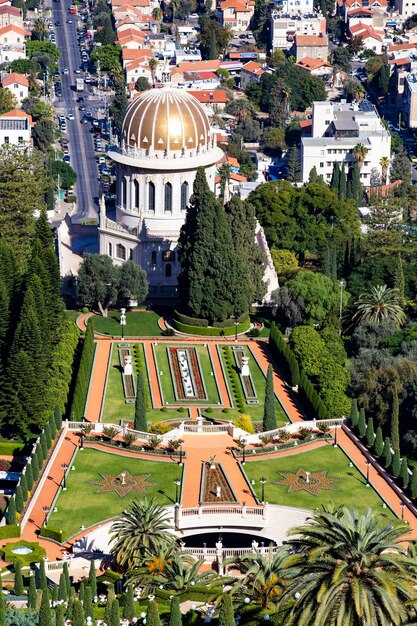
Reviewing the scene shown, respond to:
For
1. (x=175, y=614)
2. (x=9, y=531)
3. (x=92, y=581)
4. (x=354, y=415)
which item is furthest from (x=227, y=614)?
(x=354, y=415)

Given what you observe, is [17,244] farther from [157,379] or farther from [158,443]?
[158,443]

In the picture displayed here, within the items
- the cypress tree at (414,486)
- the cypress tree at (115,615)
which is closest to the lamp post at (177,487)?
the cypress tree at (414,486)

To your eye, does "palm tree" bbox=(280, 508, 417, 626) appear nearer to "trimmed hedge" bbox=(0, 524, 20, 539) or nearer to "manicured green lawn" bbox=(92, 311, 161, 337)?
"trimmed hedge" bbox=(0, 524, 20, 539)

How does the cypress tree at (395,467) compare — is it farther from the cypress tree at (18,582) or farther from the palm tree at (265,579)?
the cypress tree at (18,582)

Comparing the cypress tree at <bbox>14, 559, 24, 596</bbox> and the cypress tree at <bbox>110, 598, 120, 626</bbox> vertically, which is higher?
the cypress tree at <bbox>110, 598, 120, 626</bbox>

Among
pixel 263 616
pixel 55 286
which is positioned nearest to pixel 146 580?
pixel 263 616

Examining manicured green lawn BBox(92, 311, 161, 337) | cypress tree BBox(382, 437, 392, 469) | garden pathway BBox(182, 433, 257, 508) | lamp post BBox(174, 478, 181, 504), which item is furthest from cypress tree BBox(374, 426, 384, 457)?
manicured green lawn BBox(92, 311, 161, 337)
